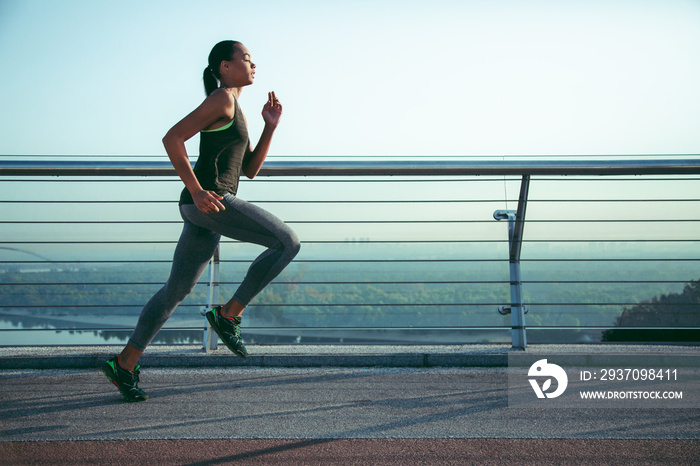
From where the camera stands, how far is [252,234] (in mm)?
2197

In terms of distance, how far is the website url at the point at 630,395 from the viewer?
221 cm

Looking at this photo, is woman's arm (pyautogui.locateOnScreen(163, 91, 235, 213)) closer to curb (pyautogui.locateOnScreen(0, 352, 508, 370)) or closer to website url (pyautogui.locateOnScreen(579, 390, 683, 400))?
curb (pyautogui.locateOnScreen(0, 352, 508, 370))

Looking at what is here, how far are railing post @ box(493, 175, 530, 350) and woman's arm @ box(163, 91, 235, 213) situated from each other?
1.89 meters

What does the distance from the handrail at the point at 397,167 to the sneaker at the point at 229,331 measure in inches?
40.9

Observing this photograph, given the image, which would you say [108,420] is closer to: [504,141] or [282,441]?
[282,441]

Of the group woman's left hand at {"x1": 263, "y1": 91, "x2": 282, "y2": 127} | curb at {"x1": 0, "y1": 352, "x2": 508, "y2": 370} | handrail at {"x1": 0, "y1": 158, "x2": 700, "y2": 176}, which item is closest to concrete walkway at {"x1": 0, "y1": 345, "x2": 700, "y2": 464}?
curb at {"x1": 0, "y1": 352, "x2": 508, "y2": 370}

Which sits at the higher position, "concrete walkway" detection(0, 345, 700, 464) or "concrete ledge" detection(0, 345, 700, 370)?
"concrete ledge" detection(0, 345, 700, 370)

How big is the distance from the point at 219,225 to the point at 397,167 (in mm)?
1272

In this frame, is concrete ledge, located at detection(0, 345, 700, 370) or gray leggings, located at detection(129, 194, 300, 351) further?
concrete ledge, located at detection(0, 345, 700, 370)

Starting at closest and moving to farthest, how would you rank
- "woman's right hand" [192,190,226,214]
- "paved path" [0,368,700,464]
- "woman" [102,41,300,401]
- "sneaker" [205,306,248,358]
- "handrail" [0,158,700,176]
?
"paved path" [0,368,700,464], "woman's right hand" [192,190,226,214], "woman" [102,41,300,401], "sneaker" [205,306,248,358], "handrail" [0,158,700,176]

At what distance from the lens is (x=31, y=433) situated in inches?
70.1

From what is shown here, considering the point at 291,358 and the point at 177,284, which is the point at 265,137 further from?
the point at 291,358

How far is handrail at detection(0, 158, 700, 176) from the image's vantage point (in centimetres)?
292

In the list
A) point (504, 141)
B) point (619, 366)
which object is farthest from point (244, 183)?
point (504, 141)
